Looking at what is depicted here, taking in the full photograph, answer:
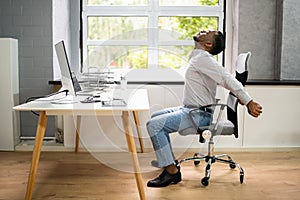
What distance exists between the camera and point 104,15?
4.82 meters

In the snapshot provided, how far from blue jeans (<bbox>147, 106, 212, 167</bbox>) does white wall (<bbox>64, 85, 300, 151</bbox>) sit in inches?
39.6

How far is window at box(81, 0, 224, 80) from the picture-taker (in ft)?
15.8

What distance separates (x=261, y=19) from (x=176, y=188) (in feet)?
8.39

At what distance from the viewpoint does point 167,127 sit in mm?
Result: 3033

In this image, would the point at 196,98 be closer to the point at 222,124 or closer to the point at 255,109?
the point at 222,124

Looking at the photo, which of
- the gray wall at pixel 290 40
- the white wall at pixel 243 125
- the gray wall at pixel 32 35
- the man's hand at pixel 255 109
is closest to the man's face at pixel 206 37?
the man's hand at pixel 255 109

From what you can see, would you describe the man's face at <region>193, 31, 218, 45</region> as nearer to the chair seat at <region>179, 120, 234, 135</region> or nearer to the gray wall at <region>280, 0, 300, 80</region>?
the chair seat at <region>179, 120, 234, 135</region>

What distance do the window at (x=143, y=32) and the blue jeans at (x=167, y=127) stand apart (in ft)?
5.82

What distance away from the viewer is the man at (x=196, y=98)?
2.96 metres

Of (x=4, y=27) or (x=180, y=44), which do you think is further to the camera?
(x=180, y=44)

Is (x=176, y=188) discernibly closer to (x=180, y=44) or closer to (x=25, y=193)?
(x=25, y=193)

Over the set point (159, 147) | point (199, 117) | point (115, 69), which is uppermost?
point (115, 69)

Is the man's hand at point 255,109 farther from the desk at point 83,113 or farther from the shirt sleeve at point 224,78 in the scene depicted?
the desk at point 83,113

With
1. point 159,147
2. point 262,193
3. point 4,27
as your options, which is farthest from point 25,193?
point 4,27
